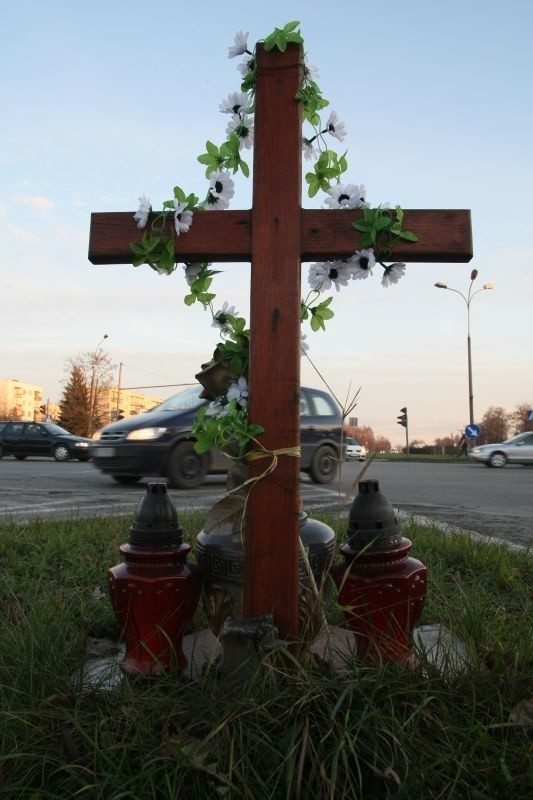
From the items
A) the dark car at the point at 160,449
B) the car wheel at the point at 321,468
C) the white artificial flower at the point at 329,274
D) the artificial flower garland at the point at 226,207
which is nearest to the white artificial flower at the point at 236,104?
the artificial flower garland at the point at 226,207

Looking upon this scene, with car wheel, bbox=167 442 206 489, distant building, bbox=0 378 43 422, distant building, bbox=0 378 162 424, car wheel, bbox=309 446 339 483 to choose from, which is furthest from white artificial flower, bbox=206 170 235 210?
distant building, bbox=0 378 43 422

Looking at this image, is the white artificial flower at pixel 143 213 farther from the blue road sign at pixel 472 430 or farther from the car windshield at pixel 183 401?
the blue road sign at pixel 472 430

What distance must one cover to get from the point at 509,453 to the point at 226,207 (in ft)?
77.3

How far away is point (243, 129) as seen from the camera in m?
2.16

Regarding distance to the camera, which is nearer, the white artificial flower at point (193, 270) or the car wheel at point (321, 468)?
the white artificial flower at point (193, 270)

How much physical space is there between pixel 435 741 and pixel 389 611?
A: 17.5 inches

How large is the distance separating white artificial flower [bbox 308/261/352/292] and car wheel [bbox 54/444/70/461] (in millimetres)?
22809

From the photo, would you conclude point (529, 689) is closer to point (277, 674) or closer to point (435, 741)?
point (435, 741)

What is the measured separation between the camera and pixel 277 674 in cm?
169

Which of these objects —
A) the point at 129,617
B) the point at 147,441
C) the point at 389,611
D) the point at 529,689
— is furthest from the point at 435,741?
the point at 147,441

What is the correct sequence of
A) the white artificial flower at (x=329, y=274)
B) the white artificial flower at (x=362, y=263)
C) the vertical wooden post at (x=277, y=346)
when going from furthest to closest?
the white artificial flower at (x=329, y=274) → the white artificial flower at (x=362, y=263) → the vertical wooden post at (x=277, y=346)

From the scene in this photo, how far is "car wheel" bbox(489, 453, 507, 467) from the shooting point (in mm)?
23953

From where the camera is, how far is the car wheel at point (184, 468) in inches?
357

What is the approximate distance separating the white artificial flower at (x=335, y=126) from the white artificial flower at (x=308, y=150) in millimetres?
81
